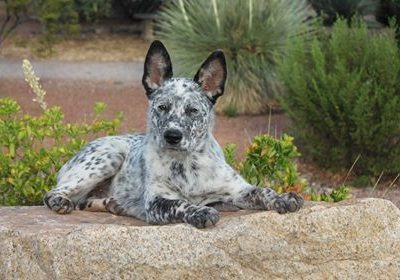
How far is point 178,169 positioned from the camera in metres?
5.17

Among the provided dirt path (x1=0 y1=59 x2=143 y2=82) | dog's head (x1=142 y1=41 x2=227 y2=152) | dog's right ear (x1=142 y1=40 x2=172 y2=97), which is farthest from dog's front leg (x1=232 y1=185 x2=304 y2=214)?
dirt path (x1=0 y1=59 x2=143 y2=82)

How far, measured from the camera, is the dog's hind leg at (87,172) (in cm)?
561

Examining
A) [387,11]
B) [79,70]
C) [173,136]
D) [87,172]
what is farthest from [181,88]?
[79,70]

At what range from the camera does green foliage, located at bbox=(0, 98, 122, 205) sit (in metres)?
6.64

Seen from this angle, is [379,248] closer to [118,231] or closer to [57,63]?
[118,231]

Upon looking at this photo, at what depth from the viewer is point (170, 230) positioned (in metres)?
4.70

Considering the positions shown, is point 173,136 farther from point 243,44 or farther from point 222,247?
point 243,44

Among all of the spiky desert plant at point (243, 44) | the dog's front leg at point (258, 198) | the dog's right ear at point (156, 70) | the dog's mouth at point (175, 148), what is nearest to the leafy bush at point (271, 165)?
the dog's front leg at point (258, 198)

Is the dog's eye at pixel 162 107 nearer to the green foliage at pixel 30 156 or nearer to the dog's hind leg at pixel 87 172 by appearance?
the dog's hind leg at pixel 87 172

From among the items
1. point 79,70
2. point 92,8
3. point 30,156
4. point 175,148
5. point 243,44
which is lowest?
point 79,70

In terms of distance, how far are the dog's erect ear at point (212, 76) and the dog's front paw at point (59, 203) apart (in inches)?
42.8

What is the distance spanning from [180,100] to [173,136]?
0.87 ft

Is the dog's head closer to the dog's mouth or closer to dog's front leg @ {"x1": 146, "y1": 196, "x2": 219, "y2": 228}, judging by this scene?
the dog's mouth

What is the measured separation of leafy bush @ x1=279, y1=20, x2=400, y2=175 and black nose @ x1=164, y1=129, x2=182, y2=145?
5.07 metres
